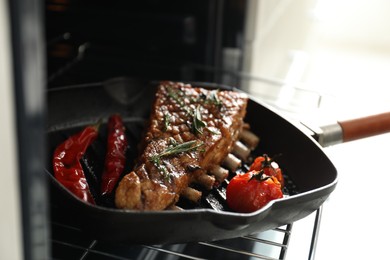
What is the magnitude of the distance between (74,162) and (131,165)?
14 cm

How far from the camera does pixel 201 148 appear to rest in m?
1.23

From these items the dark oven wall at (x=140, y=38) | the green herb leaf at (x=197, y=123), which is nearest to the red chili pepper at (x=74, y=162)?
the green herb leaf at (x=197, y=123)

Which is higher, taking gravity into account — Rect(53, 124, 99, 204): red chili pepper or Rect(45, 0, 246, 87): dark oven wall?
Rect(45, 0, 246, 87): dark oven wall

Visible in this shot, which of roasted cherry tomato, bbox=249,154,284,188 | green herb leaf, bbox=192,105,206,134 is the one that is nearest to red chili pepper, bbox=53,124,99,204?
green herb leaf, bbox=192,105,206,134

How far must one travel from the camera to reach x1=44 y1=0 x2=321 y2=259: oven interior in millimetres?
1853

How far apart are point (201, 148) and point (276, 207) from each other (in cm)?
27

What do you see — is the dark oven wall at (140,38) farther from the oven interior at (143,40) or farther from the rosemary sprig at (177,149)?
the rosemary sprig at (177,149)

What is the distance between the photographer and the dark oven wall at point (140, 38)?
185 cm

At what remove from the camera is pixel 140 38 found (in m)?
1.96

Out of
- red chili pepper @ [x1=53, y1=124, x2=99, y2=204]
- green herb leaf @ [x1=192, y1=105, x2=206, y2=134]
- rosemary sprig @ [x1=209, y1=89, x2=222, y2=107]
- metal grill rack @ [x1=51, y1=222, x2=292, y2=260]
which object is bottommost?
metal grill rack @ [x1=51, y1=222, x2=292, y2=260]

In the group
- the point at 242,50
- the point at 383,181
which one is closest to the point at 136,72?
the point at 242,50

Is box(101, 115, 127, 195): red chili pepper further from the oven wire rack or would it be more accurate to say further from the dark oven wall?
the dark oven wall

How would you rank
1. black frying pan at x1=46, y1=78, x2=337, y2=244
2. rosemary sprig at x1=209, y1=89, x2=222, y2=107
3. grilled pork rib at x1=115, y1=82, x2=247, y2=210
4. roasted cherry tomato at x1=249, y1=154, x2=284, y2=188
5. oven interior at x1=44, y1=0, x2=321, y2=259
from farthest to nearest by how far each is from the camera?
oven interior at x1=44, y1=0, x2=321, y2=259 < rosemary sprig at x1=209, y1=89, x2=222, y2=107 < roasted cherry tomato at x1=249, y1=154, x2=284, y2=188 < grilled pork rib at x1=115, y1=82, x2=247, y2=210 < black frying pan at x1=46, y1=78, x2=337, y2=244

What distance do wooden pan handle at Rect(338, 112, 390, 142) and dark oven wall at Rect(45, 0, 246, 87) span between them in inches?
25.0
